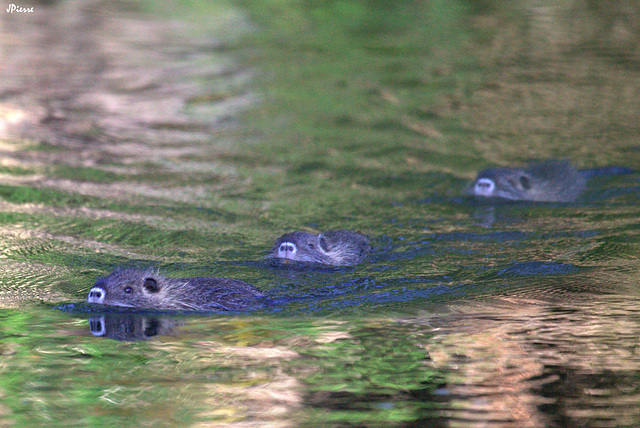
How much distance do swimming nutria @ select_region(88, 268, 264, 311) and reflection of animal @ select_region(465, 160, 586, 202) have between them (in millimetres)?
3867

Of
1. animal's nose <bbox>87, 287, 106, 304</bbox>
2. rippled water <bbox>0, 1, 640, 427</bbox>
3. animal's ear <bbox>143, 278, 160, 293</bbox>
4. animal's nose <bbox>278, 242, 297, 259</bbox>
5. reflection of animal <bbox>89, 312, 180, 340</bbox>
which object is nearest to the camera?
rippled water <bbox>0, 1, 640, 427</bbox>

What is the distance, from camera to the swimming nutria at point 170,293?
6.00 m

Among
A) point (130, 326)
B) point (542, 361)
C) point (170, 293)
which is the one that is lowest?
point (542, 361)

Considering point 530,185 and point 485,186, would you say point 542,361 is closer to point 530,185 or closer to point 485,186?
point 485,186

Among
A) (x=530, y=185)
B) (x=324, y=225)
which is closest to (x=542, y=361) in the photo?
(x=324, y=225)

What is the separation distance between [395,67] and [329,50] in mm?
1887

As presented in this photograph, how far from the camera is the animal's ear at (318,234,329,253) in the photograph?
7.05 meters

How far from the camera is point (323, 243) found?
7.10 m

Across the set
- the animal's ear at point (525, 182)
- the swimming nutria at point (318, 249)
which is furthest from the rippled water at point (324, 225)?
the animal's ear at point (525, 182)

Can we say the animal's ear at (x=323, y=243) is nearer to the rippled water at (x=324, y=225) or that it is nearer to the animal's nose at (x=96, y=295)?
the rippled water at (x=324, y=225)

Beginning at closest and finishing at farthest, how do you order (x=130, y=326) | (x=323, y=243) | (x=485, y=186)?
(x=130, y=326)
(x=323, y=243)
(x=485, y=186)

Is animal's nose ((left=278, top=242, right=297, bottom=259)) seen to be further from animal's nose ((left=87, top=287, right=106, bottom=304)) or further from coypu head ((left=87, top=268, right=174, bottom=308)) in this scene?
animal's nose ((left=87, top=287, right=106, bottom=304))

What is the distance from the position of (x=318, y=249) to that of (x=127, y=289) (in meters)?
1.68

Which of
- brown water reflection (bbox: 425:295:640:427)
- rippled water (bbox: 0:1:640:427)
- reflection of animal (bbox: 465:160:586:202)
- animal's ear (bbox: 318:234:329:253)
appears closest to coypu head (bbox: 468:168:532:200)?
reflection of animal (bbox: 465:160:586:202)
